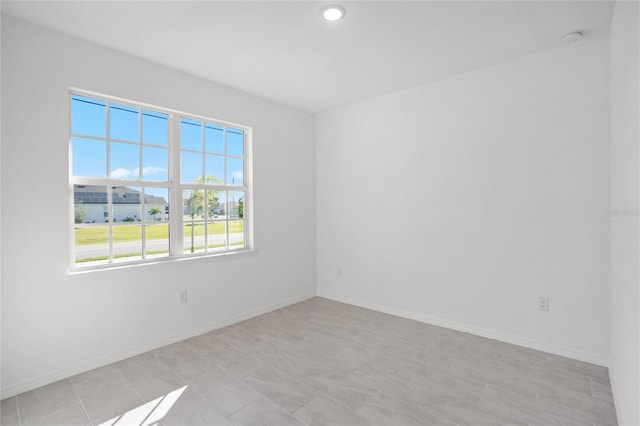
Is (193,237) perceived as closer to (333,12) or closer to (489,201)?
(333,12)

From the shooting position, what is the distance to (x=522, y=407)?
6.79 ft

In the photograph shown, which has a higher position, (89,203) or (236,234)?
(89,203)

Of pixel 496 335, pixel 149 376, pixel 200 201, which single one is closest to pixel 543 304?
pixel 496 335

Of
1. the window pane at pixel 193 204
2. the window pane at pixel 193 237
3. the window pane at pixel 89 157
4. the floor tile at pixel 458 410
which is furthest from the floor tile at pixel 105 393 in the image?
the floor tile at pixel 458 410

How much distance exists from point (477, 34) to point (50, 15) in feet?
10.4

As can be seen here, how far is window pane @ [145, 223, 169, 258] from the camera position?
10.1ft

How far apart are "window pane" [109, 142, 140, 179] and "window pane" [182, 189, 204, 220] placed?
1.67 feet

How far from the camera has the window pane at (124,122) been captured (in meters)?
2.84

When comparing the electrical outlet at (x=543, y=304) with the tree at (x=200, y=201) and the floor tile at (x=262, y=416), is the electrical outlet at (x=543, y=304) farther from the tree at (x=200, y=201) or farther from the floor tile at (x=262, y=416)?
the tree at (x=200, y=201)

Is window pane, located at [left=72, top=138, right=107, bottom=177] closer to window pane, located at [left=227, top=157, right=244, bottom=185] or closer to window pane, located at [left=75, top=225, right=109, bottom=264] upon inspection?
window pane, located at [left=75, top=225, right=109, bottom=264]

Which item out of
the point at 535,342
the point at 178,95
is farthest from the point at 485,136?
the point at 178,95

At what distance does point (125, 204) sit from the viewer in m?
2.90

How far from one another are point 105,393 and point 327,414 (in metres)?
1.59

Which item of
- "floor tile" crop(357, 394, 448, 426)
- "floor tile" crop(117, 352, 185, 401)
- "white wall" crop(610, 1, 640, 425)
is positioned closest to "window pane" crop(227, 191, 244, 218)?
"floor tile" crop(117, 352, 185, 401)
